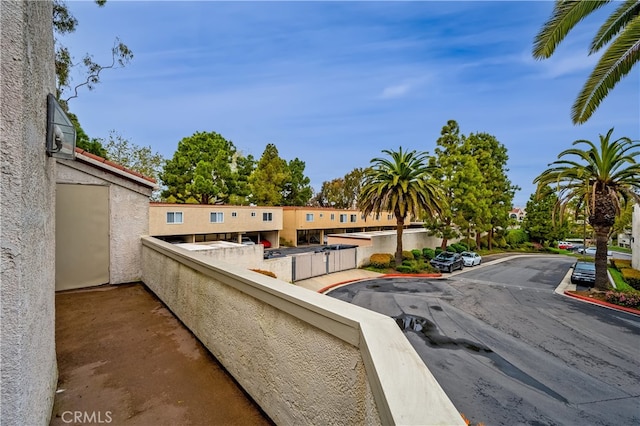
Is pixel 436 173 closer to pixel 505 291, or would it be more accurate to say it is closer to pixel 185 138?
pixel 505 291

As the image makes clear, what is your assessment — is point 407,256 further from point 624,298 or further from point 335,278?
point 624,298

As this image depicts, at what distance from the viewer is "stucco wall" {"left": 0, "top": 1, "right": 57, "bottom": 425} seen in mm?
1481

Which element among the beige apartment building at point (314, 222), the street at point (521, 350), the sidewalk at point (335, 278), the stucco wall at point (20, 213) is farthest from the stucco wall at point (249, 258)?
the beige apartment building at point (314, 222)

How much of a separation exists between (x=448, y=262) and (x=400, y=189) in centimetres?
739

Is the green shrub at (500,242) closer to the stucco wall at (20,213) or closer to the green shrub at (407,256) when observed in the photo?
the green shrub at (407,256)

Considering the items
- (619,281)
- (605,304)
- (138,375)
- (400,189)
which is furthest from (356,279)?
(619,281)

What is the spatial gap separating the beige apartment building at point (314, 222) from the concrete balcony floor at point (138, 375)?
103ft

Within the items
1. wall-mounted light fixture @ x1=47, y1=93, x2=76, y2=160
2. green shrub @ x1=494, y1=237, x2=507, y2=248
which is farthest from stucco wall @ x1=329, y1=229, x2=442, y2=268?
wall-mounted light fixture @ x1=47, y1=93, x2=76, y2=160

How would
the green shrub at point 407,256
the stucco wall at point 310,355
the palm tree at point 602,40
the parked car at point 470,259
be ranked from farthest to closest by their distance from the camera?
the parked car at point 470,259
the green shrub at point 407,256
the palm tree at point 602,40
the stucco wall at point 310,355

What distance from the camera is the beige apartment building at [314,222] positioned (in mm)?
37906

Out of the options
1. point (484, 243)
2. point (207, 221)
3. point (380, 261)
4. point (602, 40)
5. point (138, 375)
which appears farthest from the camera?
point (484, 243)

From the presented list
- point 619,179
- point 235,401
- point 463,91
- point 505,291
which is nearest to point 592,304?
point 505,291

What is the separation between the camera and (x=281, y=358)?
2568 mm

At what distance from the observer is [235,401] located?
9.95ft
